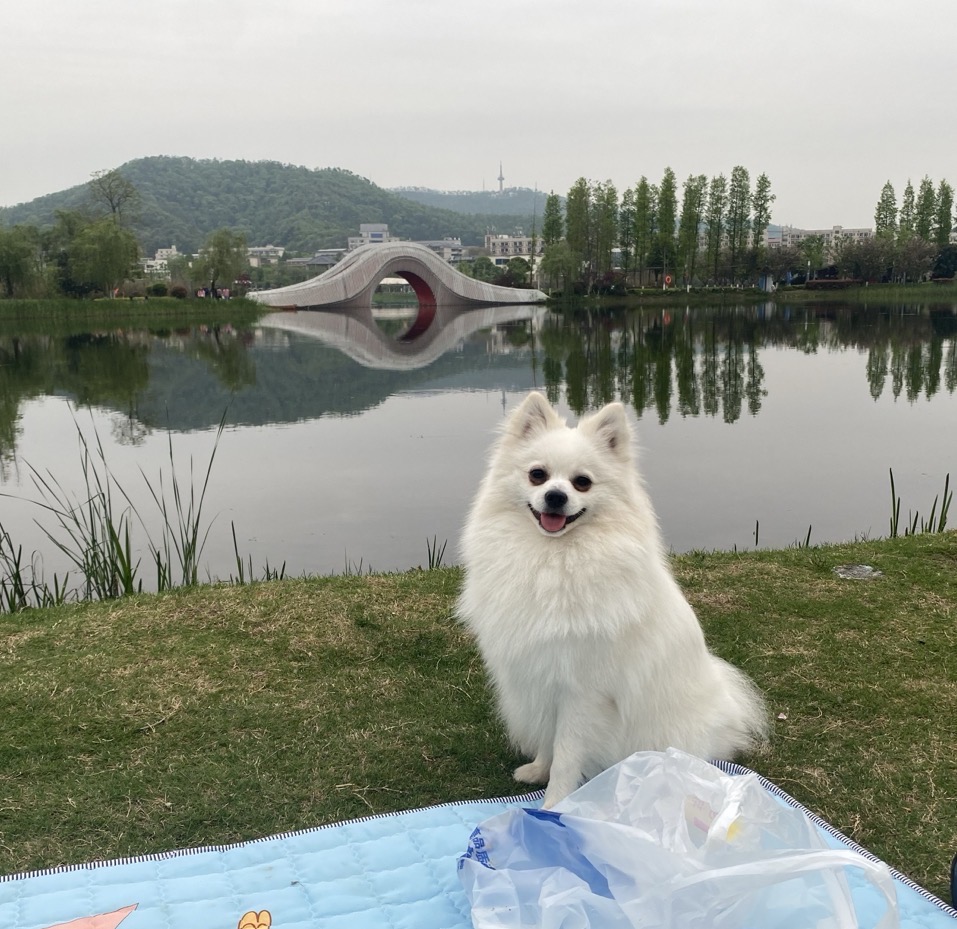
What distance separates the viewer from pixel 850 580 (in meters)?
4.95

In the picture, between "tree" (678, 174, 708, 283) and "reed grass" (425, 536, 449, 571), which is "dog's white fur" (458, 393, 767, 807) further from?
"tree" (678, 174, 708, 283)

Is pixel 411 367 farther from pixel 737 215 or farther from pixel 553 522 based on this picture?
pixel 737 215

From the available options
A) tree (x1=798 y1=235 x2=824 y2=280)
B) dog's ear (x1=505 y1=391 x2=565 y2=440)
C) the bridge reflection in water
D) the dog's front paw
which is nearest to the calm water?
the bridge reflection in water

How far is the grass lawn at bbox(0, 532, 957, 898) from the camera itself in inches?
111

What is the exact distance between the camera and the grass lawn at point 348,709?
2811mm

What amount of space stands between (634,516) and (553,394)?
38.8 feet

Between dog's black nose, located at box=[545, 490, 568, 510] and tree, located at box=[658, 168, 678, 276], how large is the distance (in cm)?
6471

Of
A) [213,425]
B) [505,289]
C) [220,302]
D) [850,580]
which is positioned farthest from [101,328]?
[505,289]

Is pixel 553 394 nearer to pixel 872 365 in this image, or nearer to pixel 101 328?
pixel 872 365

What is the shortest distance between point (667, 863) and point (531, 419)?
143 cm

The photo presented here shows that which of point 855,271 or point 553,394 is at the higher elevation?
point 855,271

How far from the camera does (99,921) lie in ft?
7.29

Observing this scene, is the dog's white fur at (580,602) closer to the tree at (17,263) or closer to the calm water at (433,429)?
the calm water at (433,429)

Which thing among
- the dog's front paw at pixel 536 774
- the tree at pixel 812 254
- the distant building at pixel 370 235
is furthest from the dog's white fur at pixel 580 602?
the distant building at pixel 370 235
